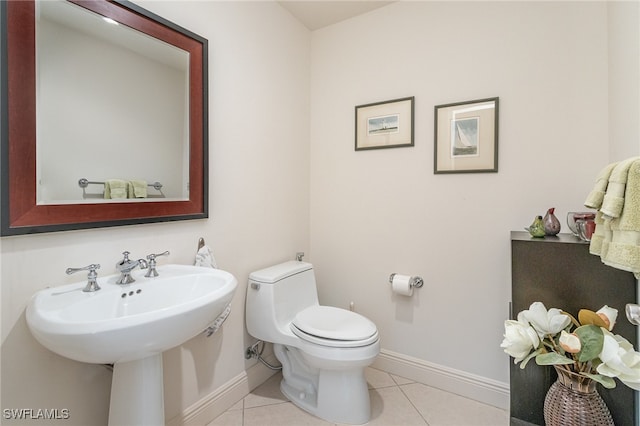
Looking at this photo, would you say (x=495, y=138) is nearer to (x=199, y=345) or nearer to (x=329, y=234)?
(x=329, y=234)

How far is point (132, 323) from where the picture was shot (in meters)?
0.80

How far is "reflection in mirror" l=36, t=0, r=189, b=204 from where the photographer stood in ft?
3.41

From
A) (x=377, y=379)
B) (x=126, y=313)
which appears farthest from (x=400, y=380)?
(x=126, y=313)

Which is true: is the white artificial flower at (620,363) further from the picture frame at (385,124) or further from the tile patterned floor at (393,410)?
the picture frame at (385,124)

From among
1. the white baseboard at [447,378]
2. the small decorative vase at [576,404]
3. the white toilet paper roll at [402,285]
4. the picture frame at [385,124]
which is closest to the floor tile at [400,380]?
the white baseboard at [447,378]

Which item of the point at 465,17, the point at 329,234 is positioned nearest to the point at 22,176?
the point at 329,234

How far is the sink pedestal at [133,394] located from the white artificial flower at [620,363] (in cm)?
135

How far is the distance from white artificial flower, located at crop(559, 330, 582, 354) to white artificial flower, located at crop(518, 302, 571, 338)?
0.18ft

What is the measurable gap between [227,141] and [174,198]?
442 mm

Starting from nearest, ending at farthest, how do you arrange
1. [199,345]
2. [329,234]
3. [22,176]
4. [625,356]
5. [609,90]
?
1. [625,356]
2. [22,176]
3. [609,90]
4. [199,345]
5. [329,234]

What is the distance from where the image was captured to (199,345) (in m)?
1.53

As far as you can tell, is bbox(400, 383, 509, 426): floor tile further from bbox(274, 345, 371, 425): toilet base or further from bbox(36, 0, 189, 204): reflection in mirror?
bbox(36, 0, 189, 204): reflection in mirror

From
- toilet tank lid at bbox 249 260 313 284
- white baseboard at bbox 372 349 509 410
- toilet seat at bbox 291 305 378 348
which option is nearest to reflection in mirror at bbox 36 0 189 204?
toilet tank lid at bbox 249 260 313 284

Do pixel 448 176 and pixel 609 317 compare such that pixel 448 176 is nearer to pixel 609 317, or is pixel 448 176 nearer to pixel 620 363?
pixel 609 317
